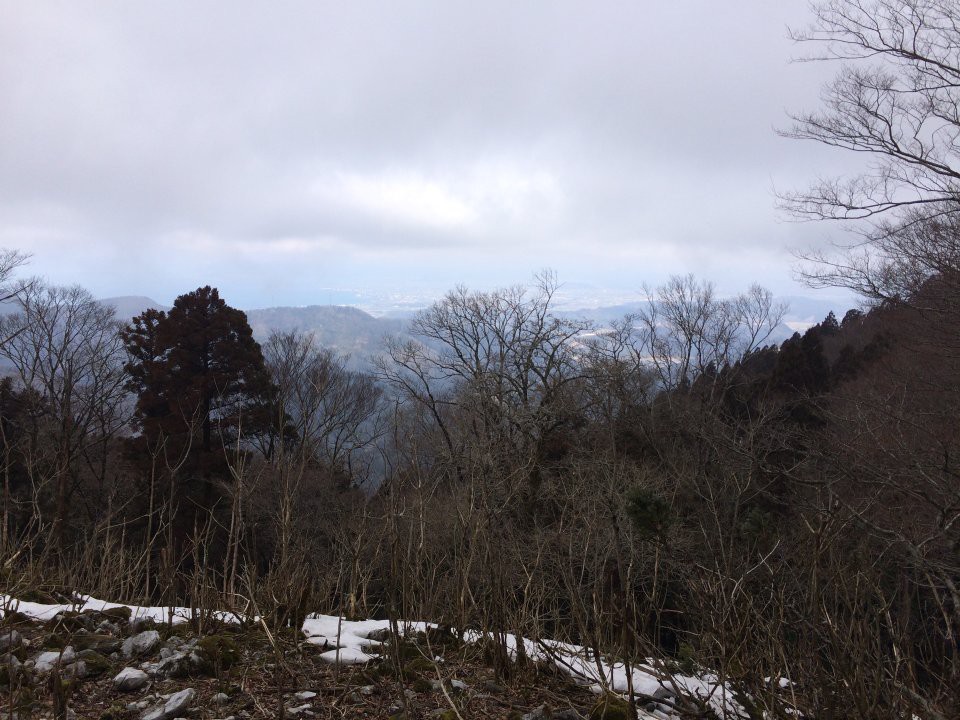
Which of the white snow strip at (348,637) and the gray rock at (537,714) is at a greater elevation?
the gray rock at (537,714)

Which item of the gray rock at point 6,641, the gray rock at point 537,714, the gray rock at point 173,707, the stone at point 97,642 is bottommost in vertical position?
the gray rock at point 537,714

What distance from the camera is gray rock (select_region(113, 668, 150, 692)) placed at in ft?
12.5

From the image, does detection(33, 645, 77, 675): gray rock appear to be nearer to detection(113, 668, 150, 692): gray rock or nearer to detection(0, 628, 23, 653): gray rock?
detection(0, 628, 23, 653): gray rock

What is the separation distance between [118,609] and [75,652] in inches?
35.2

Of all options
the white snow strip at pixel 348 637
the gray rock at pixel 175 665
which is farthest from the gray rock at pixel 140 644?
the white snow strip at pixel 348 637

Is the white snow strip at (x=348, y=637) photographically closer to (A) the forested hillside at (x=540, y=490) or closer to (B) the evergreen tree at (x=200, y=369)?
(A) the forested hillside at (x=540, y=490)

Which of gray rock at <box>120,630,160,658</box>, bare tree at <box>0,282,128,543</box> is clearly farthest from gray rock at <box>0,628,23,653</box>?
bare tree at <box>0,282,128,543</box>

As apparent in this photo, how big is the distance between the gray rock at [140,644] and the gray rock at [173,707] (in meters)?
0.83

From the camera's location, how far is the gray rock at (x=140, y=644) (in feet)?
13.9

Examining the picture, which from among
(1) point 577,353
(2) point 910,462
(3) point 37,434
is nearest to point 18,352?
(3) point 37,434

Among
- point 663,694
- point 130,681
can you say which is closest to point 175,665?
point 130,681

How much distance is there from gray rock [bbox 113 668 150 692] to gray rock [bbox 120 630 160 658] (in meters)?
0.32

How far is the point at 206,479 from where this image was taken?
63.8ft

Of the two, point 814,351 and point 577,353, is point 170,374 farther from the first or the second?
point 814,351
